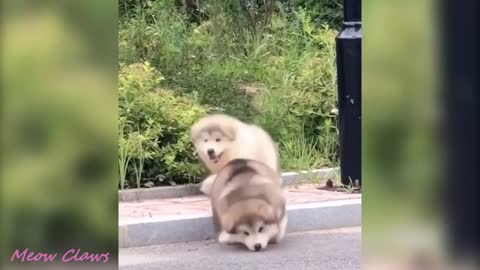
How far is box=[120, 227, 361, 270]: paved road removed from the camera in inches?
183

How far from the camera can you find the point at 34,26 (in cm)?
210

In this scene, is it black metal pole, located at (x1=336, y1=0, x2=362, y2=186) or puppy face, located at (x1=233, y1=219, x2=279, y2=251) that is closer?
puppy face, located at (x1=233, y1=219, x2=279, y2=251)

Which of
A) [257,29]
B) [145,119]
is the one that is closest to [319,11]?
[257,29]

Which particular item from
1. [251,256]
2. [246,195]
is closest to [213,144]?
[246,195]

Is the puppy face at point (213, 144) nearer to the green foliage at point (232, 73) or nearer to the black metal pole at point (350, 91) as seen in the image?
the green foliage at point (232, 73)

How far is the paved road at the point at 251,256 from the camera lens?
183 inches

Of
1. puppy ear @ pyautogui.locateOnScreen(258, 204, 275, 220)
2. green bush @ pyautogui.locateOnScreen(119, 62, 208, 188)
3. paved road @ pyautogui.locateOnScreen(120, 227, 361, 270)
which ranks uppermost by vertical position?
green bush @ pyautogui.locateOnScreen(119, 62, 208, 188)

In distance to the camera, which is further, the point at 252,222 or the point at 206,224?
the point at 206,224

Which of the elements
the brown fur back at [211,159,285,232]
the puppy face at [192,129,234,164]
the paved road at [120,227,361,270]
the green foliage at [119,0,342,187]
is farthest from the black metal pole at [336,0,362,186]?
the puppy face at [192,129,234,164]

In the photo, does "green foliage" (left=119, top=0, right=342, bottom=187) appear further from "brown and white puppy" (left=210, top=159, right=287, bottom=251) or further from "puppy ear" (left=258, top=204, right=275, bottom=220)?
"puppy ear" (left=258, top=204, right=275, bottom=220)

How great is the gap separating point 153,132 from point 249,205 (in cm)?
146

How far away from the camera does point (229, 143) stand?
496 centimetres

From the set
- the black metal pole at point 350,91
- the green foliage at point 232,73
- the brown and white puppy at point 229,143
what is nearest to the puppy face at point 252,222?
the brown and white puppy at point 229,143

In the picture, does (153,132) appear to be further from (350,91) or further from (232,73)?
(350,91)
